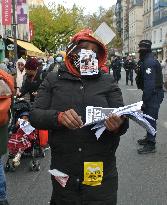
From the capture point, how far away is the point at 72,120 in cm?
304

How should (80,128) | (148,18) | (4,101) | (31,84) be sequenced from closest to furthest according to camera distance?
(80,128), (4,101), (31,84), (148,18)

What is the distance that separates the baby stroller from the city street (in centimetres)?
13

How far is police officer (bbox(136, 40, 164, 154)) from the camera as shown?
796 cm

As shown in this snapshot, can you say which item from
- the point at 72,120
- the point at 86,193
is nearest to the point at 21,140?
the point at 86,193

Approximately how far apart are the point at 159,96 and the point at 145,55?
0.74 m

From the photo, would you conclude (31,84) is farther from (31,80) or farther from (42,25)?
(42,25)

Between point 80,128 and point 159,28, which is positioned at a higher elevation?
point 159,28

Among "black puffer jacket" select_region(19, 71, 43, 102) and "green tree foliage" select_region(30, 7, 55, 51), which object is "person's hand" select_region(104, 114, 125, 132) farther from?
"green tree foliage" select_region(30, 7, 55, 51)

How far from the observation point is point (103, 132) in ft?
10.7

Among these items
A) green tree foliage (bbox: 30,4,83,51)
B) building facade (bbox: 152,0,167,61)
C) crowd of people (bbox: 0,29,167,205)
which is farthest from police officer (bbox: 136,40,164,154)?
building facade (bbox: 152,0,167,61)

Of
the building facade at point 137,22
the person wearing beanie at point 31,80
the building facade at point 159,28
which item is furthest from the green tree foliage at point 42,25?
the building facade at point 137,22

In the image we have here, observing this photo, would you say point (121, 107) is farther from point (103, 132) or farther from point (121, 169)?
point (121, 169)

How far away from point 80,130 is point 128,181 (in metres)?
3.41

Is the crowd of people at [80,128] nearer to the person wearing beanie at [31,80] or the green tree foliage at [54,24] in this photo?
the person wearing beanie at [31,80]
